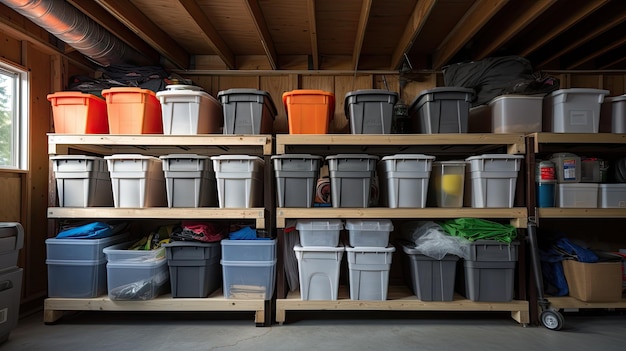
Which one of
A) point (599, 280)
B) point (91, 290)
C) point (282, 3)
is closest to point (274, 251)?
point (91, 290)

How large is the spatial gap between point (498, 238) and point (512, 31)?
5.92 ft

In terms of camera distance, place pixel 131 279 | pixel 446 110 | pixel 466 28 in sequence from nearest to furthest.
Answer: pixel 131 279 < pixel 446 110 < pixel 466 28

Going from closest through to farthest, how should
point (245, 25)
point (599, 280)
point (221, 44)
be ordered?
point (599, 280)
point (245, 25)
point (221, 44)

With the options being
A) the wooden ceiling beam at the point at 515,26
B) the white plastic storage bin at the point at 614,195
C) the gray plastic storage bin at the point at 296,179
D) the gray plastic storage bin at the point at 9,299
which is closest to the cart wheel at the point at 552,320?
the white plastic storage bin at the point at 614,195

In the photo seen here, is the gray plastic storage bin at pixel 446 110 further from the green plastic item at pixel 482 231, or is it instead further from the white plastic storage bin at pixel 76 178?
the white plastic storage bin at pixel 76 178

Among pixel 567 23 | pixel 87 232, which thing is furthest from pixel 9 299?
pixel 567 23

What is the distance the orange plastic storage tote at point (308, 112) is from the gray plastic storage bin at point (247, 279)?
116cm

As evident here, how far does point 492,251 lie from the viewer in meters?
2.48

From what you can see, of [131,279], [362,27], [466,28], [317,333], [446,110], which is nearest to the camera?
[317,333]

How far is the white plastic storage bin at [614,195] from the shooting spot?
2586mm

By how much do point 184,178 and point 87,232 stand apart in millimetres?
930

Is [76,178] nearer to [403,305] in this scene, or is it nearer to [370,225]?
[370,225]

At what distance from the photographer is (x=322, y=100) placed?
2654 millimetres

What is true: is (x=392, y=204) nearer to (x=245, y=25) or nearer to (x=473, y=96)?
(x=473, y=96)
